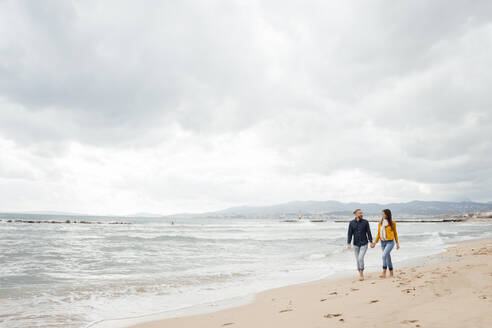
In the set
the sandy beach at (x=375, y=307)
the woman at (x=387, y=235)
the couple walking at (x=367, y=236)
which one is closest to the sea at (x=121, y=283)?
the sandy beach at (x=375, y=307)

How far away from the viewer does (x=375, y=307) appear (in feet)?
18.3

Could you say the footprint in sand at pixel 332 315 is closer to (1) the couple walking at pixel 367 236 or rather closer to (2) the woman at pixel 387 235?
(1) the couple walking at pixel 367 236

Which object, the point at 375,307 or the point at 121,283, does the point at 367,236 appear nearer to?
the point at 375,307

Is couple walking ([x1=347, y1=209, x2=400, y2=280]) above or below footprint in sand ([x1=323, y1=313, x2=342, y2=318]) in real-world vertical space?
above

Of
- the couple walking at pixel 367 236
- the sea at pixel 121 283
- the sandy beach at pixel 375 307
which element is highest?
the couple walking at pixel 367 236

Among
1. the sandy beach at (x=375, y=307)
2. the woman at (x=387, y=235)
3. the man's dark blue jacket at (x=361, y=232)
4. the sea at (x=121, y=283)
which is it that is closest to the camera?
the sandy beach at (x=375, y=307)

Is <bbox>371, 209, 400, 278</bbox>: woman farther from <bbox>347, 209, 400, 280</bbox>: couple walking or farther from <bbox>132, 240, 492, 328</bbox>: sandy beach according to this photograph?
<bbox>132, 240, 492, 328</bbox>: sandy beach

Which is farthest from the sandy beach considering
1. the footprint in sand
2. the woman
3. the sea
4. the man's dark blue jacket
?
the man's dark blue jacket

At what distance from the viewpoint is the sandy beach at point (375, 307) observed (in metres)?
4.52

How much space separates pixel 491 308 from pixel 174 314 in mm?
6055

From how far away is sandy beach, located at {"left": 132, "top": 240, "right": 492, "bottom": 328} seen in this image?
4.52 metres

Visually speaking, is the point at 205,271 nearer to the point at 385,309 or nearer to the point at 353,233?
the point at 353,233

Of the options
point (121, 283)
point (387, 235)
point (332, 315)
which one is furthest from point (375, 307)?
point (121, 283)

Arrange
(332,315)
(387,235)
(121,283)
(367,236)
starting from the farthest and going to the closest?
(121,283), (367,236), (387,235), (332,315)
